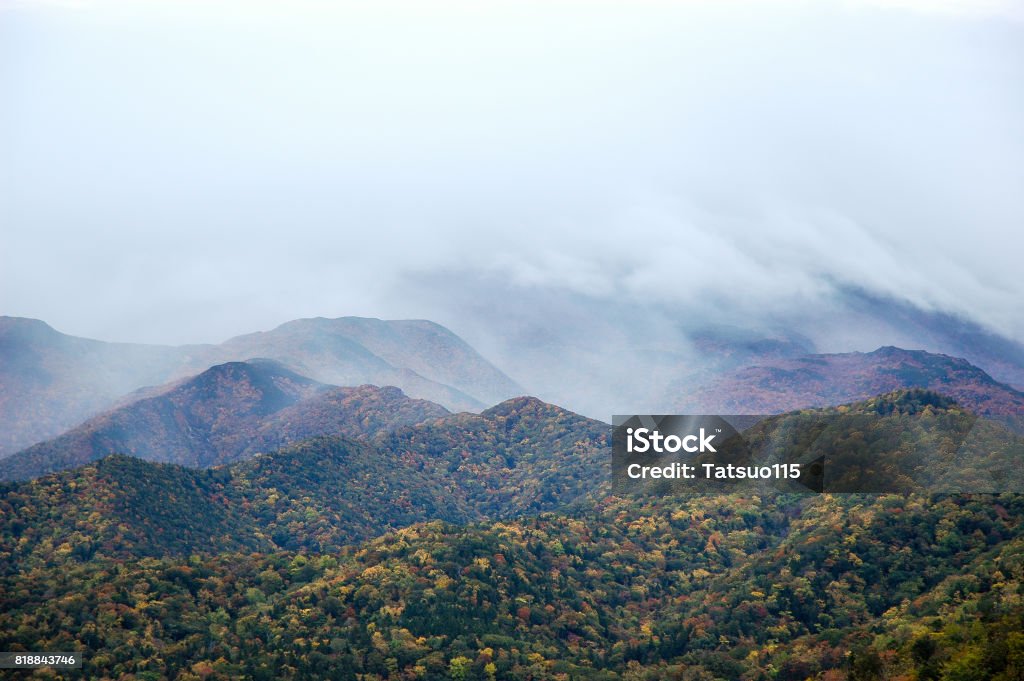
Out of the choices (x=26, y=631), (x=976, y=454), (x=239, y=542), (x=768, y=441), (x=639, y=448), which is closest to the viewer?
(x=26, y=631)

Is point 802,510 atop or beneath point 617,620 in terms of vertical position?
atop

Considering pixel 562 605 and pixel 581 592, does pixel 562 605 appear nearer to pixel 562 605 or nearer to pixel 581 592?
pixel 562 605

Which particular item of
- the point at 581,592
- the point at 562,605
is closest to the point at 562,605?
the point at 562,605

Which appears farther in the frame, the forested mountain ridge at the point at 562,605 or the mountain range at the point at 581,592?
the mountain range at the point at 581,592

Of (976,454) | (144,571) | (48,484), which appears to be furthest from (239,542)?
(976,454)

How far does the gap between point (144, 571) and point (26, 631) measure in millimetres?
19262

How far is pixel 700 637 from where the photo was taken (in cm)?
12194

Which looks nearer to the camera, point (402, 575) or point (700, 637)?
point (700, 637)

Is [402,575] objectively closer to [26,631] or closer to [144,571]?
[144,571]

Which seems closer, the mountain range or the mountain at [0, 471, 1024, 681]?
the mountain at [0, 471, 1024, 681]

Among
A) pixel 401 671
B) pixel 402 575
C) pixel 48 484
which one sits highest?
pixel 48 484

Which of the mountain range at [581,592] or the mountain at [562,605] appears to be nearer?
the mountain at [562,605]

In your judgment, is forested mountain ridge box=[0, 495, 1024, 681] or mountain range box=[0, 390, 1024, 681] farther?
mountain range box=[0, 390, 1024, 681]

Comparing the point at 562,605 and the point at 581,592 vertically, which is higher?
the point at 581,592
